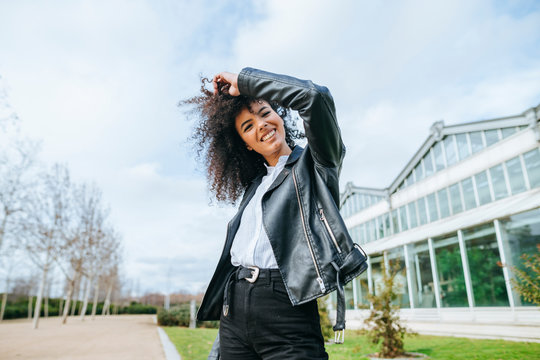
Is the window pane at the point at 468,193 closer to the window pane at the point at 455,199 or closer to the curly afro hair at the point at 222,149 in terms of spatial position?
the window pane at the point at 455,199

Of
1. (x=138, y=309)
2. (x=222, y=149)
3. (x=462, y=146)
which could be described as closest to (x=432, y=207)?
(x=462, y=146)

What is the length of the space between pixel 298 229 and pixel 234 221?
48cm

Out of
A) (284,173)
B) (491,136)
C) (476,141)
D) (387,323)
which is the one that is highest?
(476,141)

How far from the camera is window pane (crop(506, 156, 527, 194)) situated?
11781mm

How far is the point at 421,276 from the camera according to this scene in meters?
14.9

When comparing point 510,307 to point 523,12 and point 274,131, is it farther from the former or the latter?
point 274,131

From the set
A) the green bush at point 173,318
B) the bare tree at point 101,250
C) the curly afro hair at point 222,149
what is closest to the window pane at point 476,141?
the curly afro hair at point 222,149

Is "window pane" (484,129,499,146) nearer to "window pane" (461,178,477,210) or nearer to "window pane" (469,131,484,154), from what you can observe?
"window pane" (469,131,484,154)

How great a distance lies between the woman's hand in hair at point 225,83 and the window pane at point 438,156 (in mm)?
16062

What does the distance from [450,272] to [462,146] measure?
16.9 ft

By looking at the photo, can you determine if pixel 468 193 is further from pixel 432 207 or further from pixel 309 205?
pixel 309 205

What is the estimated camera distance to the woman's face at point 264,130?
1891 millimetres

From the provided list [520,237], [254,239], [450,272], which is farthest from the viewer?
[450,272]

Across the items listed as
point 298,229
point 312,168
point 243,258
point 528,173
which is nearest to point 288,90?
point 312,168
